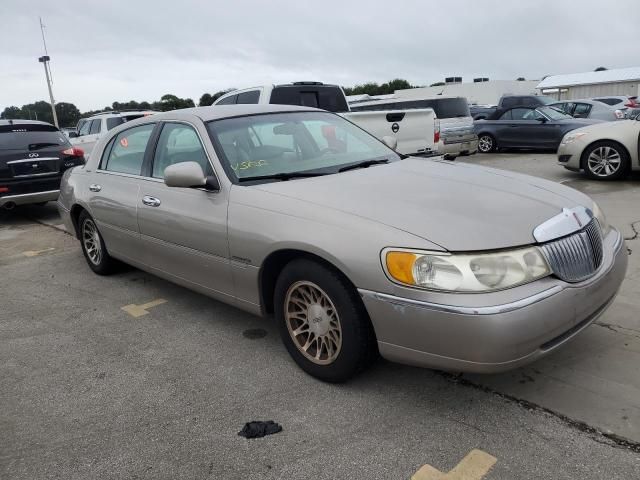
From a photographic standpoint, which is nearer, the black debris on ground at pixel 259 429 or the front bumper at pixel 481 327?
the front bumper at pixel 481 327

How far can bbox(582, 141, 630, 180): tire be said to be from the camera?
29.0ft

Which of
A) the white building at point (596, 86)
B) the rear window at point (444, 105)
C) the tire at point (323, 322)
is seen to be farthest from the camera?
the white building at point (596, 86)

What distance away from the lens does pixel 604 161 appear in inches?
355

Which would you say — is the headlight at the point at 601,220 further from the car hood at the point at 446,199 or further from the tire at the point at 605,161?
the tire at the point at 605,161

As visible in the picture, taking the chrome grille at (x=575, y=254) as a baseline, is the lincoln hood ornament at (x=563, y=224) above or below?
above

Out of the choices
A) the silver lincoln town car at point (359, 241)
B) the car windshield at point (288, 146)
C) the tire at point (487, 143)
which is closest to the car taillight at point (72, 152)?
the silver lincoln town car at point (359, 241)

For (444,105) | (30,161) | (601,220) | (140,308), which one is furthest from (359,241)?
(444,105)

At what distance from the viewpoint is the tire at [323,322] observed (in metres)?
2.79

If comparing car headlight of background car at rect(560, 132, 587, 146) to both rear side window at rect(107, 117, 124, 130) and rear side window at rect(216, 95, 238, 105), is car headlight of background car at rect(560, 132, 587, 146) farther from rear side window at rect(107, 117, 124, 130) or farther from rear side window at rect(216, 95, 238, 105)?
rear side window at rect(107, 117, 124, 130)

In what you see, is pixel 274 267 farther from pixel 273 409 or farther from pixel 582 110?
pixel 582 110

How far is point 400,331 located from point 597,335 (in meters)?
1.67

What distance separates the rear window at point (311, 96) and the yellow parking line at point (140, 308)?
4331 millimetres

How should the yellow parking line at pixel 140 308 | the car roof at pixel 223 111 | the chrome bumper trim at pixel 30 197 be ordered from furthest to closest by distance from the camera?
the chrome bumper trim at pixel 30 197 → the yellow parking line at pixel 140 308 → the car roof at pixel 223 111

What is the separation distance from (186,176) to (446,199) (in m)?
1.63
